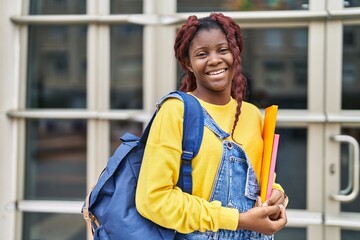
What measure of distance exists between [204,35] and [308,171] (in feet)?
3.79

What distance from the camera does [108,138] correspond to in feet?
7.26

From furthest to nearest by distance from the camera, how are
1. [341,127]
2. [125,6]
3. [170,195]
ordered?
1. [125,6]
2. [341,127]
3. [170,195]

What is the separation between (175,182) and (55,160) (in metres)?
1.30

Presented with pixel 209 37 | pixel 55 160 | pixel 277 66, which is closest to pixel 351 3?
pixel 277 66

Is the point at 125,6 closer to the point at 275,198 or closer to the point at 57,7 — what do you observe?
the point at 57,7

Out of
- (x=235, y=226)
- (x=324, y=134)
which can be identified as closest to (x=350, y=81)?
(x=324, y=134)

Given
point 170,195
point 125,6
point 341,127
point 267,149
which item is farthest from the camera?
point 125,6

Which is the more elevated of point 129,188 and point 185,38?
point 185,38

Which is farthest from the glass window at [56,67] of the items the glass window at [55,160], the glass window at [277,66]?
the glass window at [277,66]

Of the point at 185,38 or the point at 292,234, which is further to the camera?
the point at 292,234

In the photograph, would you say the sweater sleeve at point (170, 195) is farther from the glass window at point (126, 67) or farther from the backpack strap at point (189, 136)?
the glass window at point (126, 67)

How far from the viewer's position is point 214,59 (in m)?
1.15

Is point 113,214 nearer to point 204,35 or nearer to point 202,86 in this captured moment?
point 202,86

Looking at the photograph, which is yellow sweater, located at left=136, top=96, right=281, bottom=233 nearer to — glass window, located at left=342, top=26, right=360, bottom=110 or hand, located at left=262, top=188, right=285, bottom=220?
hand, located at left=262, top=188, right=285, bottom=220
